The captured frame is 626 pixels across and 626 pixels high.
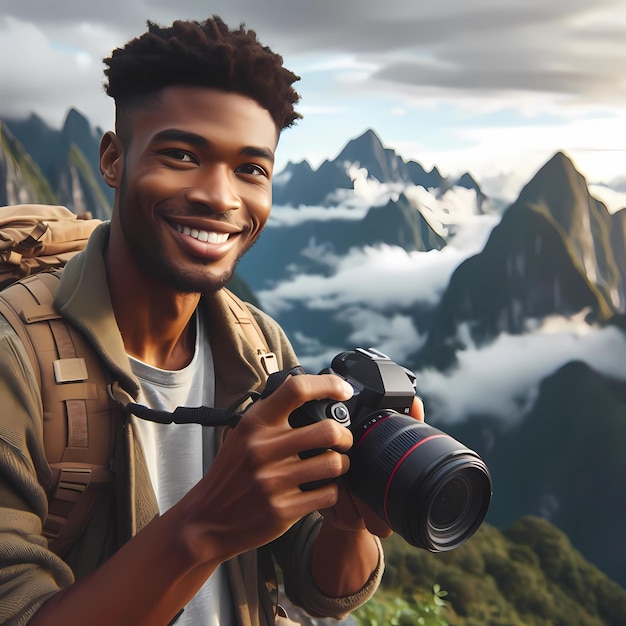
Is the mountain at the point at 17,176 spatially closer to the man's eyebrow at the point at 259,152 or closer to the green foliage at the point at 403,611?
the green foliage at the point at 403,611

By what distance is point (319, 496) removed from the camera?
39.6 inches

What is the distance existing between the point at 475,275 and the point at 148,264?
8.32 meters

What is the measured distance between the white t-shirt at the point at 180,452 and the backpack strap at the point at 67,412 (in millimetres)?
129

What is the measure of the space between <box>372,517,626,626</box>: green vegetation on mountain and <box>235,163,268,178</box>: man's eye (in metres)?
3.57

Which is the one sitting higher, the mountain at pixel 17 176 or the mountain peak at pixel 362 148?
the mountain peak at pixel 362 148

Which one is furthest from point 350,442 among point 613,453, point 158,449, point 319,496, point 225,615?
point 613,453

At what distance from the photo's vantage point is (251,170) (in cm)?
129

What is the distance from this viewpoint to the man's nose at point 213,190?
1200 mm

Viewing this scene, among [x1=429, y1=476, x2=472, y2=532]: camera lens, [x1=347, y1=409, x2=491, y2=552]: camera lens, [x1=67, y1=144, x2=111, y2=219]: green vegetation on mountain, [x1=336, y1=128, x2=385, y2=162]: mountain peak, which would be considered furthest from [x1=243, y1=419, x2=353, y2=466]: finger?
[x1=336, y1=128, x2=385, y2=162]: mountain peak

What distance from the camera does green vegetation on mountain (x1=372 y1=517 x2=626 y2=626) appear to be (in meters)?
5.19

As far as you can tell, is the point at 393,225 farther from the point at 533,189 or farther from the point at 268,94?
the point at 268,94

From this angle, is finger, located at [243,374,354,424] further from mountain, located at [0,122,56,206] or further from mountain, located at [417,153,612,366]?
mountain, located at [417,153,612,366]

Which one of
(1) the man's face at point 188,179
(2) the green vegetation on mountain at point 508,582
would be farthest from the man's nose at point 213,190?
(2) the green vegetation on mountain at point 508,582

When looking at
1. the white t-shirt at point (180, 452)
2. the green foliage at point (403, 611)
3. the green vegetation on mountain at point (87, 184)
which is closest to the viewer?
the white t-shirt at point (180, 452)
